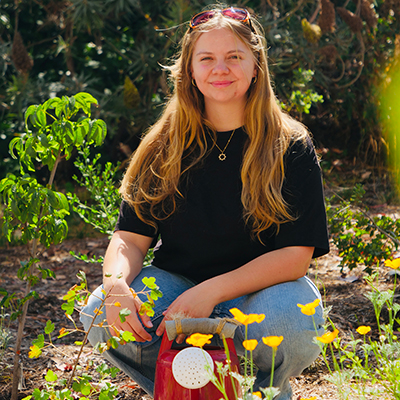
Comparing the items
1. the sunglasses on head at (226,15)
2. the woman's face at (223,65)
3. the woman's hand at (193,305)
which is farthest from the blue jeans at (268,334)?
the sunglasses on head at (226,15)

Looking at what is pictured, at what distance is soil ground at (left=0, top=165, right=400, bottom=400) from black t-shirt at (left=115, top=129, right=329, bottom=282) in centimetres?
43

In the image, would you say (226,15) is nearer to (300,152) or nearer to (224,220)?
(300,152)

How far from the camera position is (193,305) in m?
1.53

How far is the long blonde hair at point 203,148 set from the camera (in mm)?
1734

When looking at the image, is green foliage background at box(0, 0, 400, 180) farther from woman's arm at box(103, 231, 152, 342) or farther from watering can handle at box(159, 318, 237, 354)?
watering can handle at box(159, 318, 237, 354)

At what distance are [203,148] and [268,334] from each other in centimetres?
75

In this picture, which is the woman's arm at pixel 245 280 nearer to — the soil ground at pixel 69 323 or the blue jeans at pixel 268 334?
the blue jeans at pixel 268 334

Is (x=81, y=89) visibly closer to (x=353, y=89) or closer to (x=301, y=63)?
(x=301, y=63)

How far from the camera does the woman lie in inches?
61.9

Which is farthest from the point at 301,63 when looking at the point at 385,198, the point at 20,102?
the point at 20,102

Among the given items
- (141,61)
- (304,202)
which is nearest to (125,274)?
(304,202)

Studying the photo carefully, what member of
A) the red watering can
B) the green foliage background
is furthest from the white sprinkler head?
the green foliage background

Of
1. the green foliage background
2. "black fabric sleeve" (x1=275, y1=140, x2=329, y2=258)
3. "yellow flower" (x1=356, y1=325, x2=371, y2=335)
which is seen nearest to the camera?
"yellow flower" (x1=356, y1=325, x2=371, y2=335)

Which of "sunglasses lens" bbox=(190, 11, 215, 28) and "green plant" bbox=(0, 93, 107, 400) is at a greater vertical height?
"sunglasses lens" bbox=(190, 11, 215, 28)
